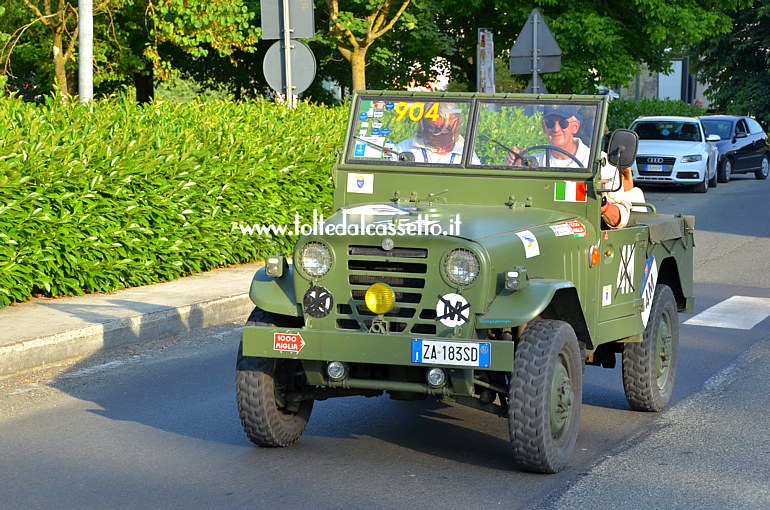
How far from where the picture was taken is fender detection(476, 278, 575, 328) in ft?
19.5

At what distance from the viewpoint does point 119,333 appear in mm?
9953

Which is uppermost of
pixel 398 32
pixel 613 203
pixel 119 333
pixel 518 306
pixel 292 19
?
pixel 398 32

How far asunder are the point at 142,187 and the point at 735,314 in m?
5.78

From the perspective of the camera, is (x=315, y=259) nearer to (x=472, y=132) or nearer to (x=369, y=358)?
(x=369, y=358)

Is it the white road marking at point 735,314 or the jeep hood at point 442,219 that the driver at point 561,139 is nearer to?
the jeep hood at point 442,219

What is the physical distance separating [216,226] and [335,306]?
7.16 m

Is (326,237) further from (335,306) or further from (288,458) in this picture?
(288,458)

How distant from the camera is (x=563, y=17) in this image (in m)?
27.0

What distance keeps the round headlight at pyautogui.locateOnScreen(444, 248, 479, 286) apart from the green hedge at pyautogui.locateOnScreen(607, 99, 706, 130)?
2620cm

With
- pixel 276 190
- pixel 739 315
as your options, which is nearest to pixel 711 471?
pixel 739 315

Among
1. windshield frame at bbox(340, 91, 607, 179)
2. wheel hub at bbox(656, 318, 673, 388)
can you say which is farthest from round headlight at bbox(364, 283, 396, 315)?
wheel hub at bbox(656, 318, 673, 388)

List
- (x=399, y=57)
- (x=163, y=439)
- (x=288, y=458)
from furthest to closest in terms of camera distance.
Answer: (x=399, y=57) < (x=163, y=439) < (x=288, y=458)

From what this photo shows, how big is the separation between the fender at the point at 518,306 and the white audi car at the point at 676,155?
2073 centimetres

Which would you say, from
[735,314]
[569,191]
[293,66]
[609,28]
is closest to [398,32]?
[609,28]
